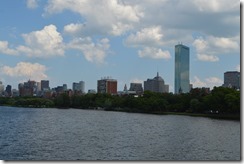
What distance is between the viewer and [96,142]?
21.1 metres

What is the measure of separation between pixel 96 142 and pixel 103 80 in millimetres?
117305

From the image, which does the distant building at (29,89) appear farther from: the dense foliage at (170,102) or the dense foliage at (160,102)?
the dense foliage at (170,102)

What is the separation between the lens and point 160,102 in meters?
69.4

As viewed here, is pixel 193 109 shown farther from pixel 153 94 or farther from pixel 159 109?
pixel 153 94

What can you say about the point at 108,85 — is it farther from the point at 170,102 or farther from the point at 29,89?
the point at 170,102

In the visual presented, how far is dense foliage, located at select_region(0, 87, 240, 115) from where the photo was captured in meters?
53.0

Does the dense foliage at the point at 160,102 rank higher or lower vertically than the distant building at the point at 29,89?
lower

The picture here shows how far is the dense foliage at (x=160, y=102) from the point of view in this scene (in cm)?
5302

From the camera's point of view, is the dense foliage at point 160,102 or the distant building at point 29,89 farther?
the distant building at point 29,89

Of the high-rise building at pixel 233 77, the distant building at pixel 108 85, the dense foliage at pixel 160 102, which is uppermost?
the distant building at pixel 108 85

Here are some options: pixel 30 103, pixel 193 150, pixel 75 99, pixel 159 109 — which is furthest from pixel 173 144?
pixel 30 103

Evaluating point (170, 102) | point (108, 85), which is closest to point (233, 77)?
point (170, 102)

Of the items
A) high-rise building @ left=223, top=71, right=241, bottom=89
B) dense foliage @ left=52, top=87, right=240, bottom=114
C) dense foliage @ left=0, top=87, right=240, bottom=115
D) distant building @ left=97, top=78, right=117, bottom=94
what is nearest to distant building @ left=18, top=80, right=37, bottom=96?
dense foliage @ left=0, top=87, right=240, bottom=115

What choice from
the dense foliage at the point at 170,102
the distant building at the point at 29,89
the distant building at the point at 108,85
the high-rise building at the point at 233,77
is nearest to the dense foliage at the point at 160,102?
the dense foliage at the point at 170,102
